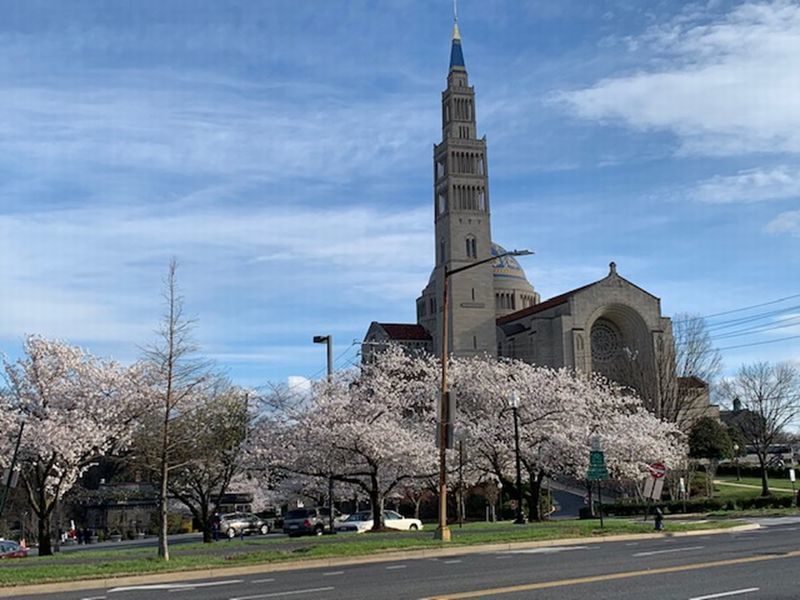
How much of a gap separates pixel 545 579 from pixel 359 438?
25.2 metres

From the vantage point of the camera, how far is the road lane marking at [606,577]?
13.1 m

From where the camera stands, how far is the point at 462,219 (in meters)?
106

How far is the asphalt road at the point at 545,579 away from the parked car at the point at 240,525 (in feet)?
106

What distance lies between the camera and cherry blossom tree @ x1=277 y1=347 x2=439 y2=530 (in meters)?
40.1

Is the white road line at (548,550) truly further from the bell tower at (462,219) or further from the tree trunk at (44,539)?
the bell tower at (462,219)

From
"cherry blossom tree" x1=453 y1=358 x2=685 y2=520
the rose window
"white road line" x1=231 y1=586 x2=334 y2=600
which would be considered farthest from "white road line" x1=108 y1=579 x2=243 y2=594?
the rose window

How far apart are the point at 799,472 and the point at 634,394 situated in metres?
28.6

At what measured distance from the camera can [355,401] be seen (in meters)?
42.6

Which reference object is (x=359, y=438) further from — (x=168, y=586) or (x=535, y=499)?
(x=168, y=586)

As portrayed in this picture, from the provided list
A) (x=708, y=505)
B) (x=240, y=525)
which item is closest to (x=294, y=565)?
(x=240, y=525)

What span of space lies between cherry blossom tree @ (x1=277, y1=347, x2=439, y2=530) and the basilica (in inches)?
1794

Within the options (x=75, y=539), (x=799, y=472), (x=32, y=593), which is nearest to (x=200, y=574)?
(x=32, y=593)

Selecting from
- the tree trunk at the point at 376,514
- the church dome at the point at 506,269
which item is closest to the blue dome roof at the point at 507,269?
the church dome at the point at 506,269

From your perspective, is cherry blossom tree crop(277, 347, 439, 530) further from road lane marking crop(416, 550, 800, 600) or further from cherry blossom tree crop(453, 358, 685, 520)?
road lane marking crop(416, 550, 800, 600)
